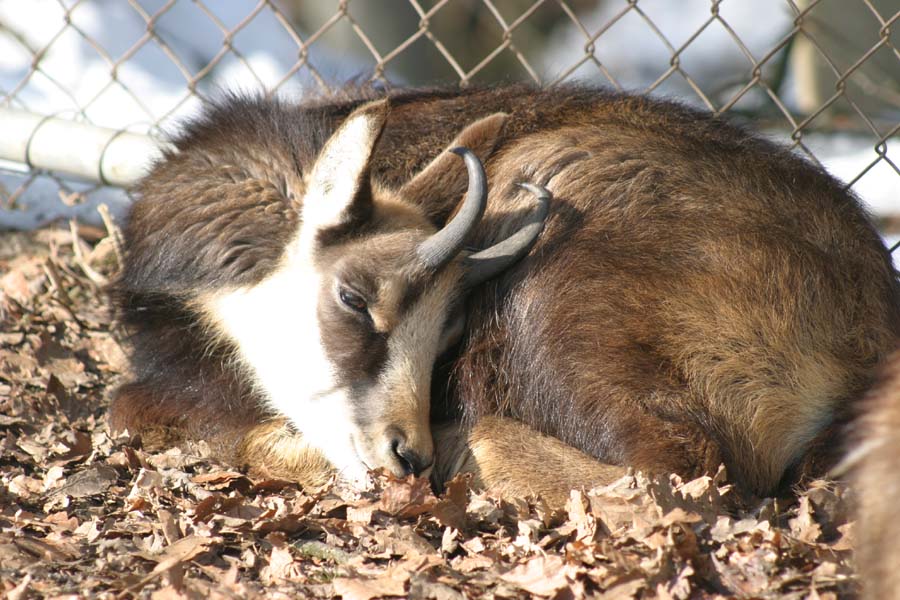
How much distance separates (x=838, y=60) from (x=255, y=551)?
8.17m

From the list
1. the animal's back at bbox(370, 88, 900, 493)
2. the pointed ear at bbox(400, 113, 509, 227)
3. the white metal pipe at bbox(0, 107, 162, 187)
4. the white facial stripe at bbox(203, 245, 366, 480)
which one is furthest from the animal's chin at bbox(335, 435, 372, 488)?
the white metal pipe at bbox(0, 107, 162, 187)

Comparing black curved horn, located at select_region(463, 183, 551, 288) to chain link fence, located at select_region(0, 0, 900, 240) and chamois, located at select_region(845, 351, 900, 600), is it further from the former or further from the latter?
chamois, located at select_region(845, 351, 900, 600)

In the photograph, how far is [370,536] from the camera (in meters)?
3.57

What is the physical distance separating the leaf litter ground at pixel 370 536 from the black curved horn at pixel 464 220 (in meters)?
0.87

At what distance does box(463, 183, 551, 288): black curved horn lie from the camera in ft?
13.5

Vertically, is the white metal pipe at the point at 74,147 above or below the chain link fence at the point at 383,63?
below

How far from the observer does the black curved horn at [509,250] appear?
4102 millimetres

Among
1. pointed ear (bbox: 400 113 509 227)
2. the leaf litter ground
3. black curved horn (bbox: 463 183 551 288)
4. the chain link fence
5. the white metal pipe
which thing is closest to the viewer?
the leaf litter ground

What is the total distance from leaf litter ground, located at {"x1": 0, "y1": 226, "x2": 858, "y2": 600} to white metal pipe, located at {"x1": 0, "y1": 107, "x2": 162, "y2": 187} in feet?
5.34

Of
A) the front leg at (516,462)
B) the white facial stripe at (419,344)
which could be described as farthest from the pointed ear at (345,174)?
the front leg at (516,462)

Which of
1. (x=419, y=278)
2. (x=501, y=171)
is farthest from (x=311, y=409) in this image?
(x=501, y=171)

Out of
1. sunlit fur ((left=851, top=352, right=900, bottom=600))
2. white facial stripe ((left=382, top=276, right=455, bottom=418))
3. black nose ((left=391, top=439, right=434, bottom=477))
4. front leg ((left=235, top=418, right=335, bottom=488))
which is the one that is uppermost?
sunlit fur ((left=851, top=352, right=900, bottom=600))

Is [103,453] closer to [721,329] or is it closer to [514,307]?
[514,307]

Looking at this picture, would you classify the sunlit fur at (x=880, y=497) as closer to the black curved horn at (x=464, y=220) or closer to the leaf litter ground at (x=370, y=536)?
the leaf litter ground at (x=370, y=536)
